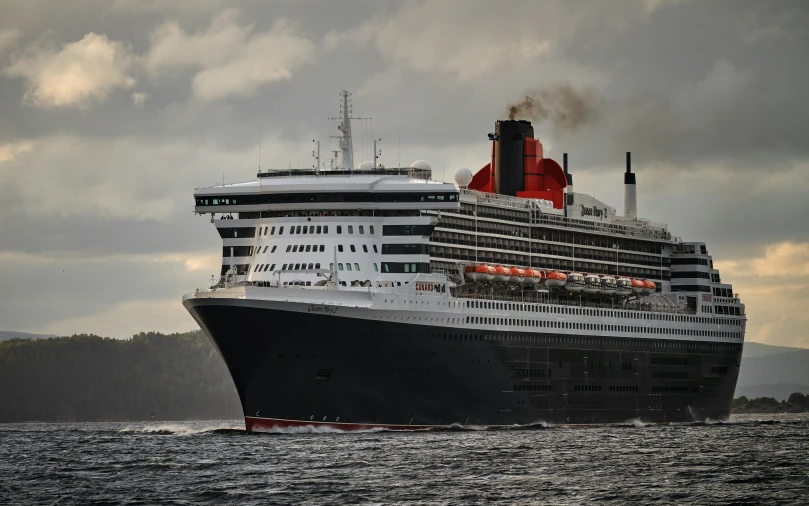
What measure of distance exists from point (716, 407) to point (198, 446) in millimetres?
44719

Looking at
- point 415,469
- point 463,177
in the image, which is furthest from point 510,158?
point 415,469

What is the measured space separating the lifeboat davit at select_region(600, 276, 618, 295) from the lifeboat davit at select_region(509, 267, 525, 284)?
32.2 feet

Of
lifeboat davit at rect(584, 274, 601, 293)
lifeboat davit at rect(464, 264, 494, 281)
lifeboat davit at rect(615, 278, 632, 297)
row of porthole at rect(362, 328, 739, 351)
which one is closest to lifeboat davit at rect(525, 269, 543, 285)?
row of porthole at rect(362, 328, 739, 351)

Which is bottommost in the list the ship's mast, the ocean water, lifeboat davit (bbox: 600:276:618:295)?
the ocean water

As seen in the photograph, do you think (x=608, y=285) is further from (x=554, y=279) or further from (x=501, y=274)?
(x=501, y=274)

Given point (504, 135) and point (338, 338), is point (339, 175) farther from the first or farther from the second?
point (504, 135)

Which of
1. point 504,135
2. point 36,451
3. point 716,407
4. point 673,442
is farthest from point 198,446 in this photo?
point 716,407

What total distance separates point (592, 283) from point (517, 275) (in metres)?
9.47

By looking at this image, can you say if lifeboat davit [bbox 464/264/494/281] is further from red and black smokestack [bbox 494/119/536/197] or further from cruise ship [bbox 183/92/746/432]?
red and black smokestack [bbox 494/119/536/197]

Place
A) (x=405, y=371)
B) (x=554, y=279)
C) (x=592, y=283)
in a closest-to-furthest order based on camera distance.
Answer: (x=405, y=371)
(x=554, y=279)
(x=592, y=283)

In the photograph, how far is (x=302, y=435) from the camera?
254 ft

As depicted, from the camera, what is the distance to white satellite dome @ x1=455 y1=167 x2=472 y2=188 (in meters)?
96.5

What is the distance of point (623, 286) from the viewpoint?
10250 cm

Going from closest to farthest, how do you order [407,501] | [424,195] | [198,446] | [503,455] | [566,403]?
1. [407,501]
2. [503,455]
3. [198,446]
4. [424,195]
5. [566,403]
